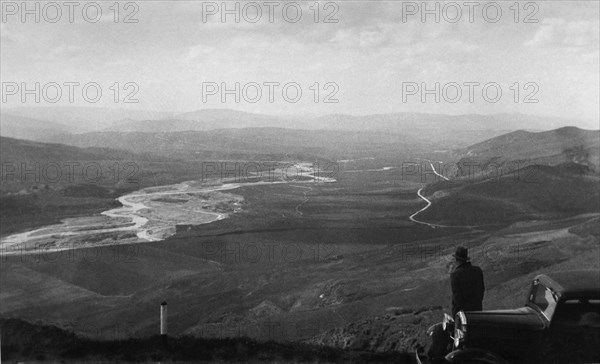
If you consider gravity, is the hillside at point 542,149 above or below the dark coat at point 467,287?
above

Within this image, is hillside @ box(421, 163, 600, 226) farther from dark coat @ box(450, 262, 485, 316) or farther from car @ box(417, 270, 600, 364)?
car @ box(417, 270, 600, 364)

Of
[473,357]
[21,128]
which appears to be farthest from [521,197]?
[21,128]

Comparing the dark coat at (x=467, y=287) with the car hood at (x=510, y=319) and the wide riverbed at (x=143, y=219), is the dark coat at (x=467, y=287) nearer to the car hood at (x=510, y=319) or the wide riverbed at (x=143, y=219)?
the car hood at (x=510, y=319)

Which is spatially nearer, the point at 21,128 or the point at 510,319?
the point at 510,319

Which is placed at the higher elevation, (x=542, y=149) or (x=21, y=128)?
(x=21, y=128)

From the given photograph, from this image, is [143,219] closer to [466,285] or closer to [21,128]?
[466,285]

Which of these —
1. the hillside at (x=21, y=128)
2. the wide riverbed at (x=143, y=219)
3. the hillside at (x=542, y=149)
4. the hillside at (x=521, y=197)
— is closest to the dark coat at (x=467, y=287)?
the hillside at (x=521, y=197)

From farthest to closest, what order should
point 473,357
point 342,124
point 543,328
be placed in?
1. point 342,124
2. point 473,357
3. point 543,328

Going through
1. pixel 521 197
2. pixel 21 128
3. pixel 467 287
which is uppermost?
pixel 21 128

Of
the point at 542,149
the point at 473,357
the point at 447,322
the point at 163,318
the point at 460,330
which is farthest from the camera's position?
the point at 542,149
